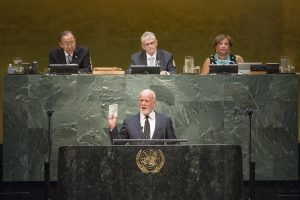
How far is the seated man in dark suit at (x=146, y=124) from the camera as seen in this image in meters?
7.76

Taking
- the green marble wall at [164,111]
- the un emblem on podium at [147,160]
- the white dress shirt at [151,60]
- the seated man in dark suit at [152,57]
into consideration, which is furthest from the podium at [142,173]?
the white dress shirt at [151,60]

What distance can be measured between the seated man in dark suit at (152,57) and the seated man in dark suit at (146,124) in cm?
158

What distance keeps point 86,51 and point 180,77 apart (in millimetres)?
1320

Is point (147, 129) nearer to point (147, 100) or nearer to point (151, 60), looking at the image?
point (147, 100)

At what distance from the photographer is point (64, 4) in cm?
1180

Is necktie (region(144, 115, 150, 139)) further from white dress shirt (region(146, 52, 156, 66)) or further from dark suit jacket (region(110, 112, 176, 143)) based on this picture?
white dress shirt (region(146, 52, 156, 66))

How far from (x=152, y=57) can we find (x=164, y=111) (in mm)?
864

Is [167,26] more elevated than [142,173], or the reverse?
[167,26]

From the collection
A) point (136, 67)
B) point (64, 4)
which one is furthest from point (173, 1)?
point (136, 67)

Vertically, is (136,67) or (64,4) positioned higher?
(64,4)

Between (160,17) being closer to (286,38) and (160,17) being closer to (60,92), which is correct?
(286,38)

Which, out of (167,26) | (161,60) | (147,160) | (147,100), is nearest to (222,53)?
(161,60)

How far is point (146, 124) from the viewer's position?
7.85 m

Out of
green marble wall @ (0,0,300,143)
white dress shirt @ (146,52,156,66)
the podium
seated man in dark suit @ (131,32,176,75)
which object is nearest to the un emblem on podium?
the podium
